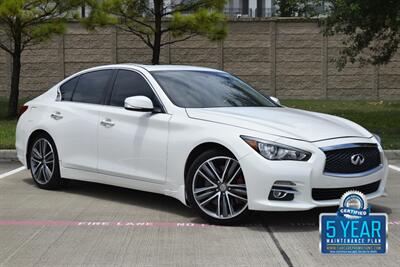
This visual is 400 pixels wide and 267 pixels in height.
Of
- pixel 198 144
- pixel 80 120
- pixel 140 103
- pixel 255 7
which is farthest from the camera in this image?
pixel 255 7

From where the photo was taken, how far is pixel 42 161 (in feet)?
25.5

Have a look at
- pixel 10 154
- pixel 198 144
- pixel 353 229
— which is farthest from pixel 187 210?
pixel 10 154

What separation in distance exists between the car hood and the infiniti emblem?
24 centimetres

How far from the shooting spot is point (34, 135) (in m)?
7.91

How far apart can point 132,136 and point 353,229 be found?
3098 mm

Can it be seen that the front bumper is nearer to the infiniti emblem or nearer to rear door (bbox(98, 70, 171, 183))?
the infiniti emblem

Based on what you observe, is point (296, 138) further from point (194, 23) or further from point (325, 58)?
point (325, 58)

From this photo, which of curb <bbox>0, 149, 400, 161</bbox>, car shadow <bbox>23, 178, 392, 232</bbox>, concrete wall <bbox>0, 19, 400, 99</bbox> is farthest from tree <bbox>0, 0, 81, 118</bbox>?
car shadow <bbox>23, 178, 392, 232</bbox>

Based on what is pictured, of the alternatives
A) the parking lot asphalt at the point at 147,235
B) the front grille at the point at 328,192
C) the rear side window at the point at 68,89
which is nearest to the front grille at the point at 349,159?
the front grille at the point at 328,192

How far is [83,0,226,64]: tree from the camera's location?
1716 cm

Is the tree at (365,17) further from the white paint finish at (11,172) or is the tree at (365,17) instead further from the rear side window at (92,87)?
the white paint finish at (11,172)

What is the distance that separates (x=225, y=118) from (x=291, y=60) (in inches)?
762

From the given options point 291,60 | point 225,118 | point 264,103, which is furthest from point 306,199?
point 291,60

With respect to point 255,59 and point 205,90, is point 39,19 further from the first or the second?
point 205,90
